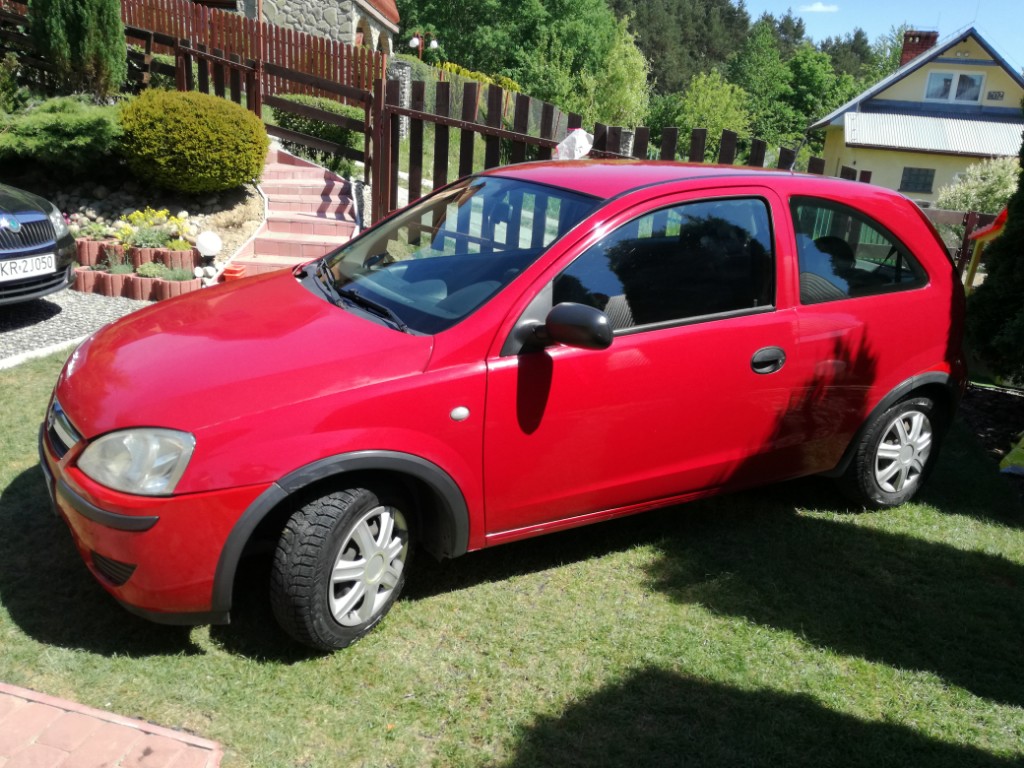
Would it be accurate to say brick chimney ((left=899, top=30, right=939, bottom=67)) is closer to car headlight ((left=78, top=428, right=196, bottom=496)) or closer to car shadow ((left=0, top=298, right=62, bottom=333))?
car shadow ((left=0, top=298, right=62, bottom=333))

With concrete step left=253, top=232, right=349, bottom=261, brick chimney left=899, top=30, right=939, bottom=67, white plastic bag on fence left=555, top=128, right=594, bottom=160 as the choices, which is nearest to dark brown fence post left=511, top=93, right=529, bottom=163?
white plastic bag on fence left=555, top=128, right=594, bottom=160

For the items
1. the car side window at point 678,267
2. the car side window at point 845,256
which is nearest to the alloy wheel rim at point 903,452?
the car side window at point 845,256

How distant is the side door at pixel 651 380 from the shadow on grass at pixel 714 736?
82 cm

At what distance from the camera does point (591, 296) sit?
11.6 feet

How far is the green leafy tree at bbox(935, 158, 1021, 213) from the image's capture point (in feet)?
57.9

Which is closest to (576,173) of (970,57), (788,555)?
(788,555)

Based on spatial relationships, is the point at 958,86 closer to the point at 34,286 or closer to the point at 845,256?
the point at 845,256

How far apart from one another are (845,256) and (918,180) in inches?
1505

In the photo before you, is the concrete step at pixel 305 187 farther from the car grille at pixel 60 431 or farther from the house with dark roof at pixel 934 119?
the house with dark roof at pixel 934 119

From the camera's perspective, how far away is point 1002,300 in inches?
247

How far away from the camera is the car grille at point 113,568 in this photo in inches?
114

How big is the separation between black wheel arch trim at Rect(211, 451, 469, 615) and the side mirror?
68 cm

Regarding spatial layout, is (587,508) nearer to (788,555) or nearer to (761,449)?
(761,449)

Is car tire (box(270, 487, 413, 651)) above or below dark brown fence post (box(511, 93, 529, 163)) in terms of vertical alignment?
below
